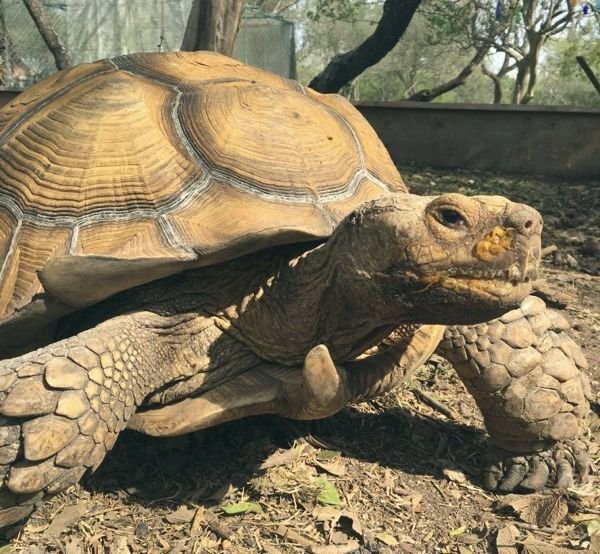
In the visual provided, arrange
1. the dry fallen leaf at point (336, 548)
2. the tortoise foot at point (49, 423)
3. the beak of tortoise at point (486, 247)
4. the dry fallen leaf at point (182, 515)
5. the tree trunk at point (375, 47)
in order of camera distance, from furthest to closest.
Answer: the tree trunk at point (375, 47)
the dry fallen leaf at point (182, 515)
the dry fallen leaf at point (336, 548)
the tortoise foot at point (49, 423)
the beak of tortoise at point (486, 247)

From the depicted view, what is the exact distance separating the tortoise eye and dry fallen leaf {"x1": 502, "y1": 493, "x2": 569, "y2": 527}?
131 cm

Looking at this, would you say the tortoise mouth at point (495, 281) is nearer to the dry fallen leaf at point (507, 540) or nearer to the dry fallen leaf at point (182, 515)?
the dry fallen leaf at point (507, 540)

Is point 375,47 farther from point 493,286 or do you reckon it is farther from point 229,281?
point 493,286

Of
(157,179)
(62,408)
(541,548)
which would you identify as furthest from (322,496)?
(157,179)

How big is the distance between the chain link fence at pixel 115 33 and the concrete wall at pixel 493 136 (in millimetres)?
3650

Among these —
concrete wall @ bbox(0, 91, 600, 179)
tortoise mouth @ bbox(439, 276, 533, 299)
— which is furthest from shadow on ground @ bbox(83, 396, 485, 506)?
concrete wall @ bbox(0, 91, 600, 179)

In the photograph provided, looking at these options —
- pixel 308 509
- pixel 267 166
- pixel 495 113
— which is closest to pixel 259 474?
pixel 308 509

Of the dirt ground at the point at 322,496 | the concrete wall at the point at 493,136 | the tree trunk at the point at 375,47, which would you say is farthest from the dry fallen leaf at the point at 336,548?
the concrete wall at the point at 493,136

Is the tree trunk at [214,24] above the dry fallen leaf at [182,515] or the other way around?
above

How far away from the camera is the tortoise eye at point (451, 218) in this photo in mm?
1895

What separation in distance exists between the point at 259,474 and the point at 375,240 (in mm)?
1175

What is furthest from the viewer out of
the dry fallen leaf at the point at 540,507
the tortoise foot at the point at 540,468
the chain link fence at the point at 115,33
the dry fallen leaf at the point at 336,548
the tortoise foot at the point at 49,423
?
the chain link fence at the point at 115,33

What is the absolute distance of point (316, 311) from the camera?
2404 mm

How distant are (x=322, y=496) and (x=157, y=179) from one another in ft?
4.42
